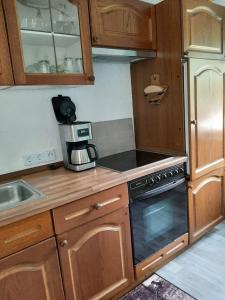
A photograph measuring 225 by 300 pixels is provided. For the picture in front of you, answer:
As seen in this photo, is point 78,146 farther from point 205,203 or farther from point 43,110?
point 205,203

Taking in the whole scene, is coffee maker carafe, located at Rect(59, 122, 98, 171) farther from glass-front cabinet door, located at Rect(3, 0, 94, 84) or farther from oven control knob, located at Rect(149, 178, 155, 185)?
oven control knob, located at Rect(149, 178, 155, 185)

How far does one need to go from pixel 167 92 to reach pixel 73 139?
0.86 meters

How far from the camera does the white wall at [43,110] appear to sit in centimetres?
162

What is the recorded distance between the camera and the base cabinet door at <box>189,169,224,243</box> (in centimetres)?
200

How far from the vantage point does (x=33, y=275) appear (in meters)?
1.18

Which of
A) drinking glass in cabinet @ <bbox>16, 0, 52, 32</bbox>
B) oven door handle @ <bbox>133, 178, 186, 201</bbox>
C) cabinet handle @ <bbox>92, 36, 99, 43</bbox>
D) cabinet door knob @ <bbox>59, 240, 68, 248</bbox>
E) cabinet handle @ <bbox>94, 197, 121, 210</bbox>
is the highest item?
drinking glass in cabinet @ <bbox>16, 0, 52, 32</bbox>

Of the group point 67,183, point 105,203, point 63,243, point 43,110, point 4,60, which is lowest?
point 63,243

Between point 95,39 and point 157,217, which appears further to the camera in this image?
point 157,217

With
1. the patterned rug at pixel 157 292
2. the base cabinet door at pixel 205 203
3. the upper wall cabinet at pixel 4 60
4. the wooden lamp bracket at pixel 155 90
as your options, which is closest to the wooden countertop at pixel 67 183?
the base cabinet door at pixel 205 203

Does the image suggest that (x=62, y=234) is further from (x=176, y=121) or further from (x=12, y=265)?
(x=176, y=121)

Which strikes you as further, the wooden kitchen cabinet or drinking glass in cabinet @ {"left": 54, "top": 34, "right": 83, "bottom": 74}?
the wooden kitchen cabinet

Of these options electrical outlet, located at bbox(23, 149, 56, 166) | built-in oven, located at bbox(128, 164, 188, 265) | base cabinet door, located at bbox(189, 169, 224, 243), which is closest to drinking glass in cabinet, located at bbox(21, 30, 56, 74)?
electrical outlet, located at bbox(23, 149, 56, 166)

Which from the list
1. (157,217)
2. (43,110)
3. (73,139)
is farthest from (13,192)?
(157,217)

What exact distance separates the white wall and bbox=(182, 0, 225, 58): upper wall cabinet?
0.62 meters
